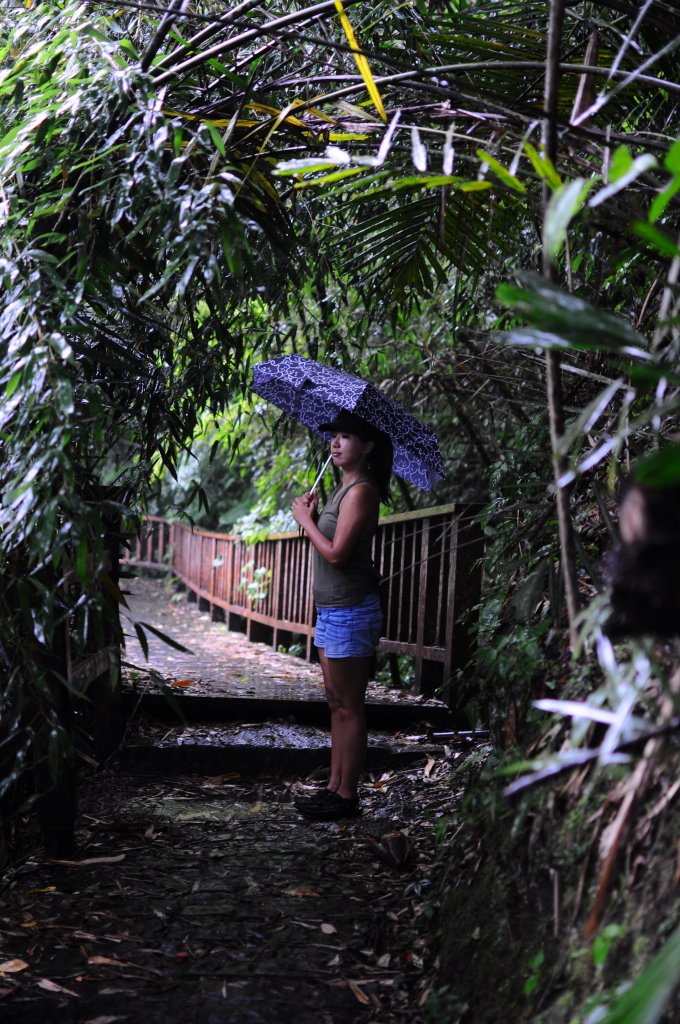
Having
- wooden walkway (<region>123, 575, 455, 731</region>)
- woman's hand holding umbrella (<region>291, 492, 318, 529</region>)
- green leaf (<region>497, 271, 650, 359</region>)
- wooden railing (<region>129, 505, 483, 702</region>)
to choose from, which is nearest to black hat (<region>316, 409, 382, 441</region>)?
woman's hand holding umbrella (<region>291, 492, 318, 529</region>)

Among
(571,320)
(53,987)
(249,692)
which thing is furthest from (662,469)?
(249,692)

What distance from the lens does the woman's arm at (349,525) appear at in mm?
3520

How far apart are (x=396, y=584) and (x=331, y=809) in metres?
2.27

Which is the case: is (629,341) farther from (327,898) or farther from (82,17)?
(82,17)

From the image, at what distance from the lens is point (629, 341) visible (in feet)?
3.82

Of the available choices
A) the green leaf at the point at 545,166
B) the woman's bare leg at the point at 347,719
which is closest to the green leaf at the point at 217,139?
the green leaf at the point at 545,166

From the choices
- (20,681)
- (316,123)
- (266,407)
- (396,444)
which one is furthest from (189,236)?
(266,407)

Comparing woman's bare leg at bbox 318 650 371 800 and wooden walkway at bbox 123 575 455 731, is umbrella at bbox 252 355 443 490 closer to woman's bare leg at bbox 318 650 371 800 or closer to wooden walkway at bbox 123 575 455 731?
woman's bare leg at bbox 318 650 371 800

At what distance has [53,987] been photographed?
7.14ft

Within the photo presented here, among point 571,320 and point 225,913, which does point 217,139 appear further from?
point 225,913

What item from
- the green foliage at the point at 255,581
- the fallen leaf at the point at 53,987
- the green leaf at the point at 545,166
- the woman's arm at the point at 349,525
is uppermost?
the green leaf at the point at 545,166

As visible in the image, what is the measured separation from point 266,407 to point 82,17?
3.87 m

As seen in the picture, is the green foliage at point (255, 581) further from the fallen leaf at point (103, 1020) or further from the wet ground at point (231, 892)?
the fallen leaf at point (103, 1020)

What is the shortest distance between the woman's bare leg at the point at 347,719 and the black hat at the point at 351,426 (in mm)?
868
